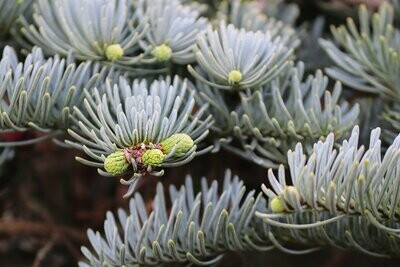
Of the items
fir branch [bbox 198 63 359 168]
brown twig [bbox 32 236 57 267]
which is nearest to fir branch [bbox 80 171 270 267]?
fir branch [bbox 198 63 359 168]

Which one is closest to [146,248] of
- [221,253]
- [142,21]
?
[221,253]

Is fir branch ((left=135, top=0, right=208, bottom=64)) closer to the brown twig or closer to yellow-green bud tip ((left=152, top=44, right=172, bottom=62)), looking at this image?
yellow-green bud tip ((left=152, top=44, right=172, bottom=62))

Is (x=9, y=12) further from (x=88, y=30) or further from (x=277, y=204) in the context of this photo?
(x=277, y=204)

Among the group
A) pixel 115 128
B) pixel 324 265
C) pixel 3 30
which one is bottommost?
pixel 324 265

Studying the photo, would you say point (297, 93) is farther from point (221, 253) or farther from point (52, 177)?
point (52, 177)

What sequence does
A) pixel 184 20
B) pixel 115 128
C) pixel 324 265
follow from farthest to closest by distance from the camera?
pixel 324 265
pixel 184 20
pixel 115 128

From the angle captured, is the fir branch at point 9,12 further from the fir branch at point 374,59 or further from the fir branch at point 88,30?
the fir branch at point 374,59

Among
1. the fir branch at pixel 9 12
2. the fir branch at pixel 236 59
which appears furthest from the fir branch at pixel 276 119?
the fir branch at pixel 9 12
